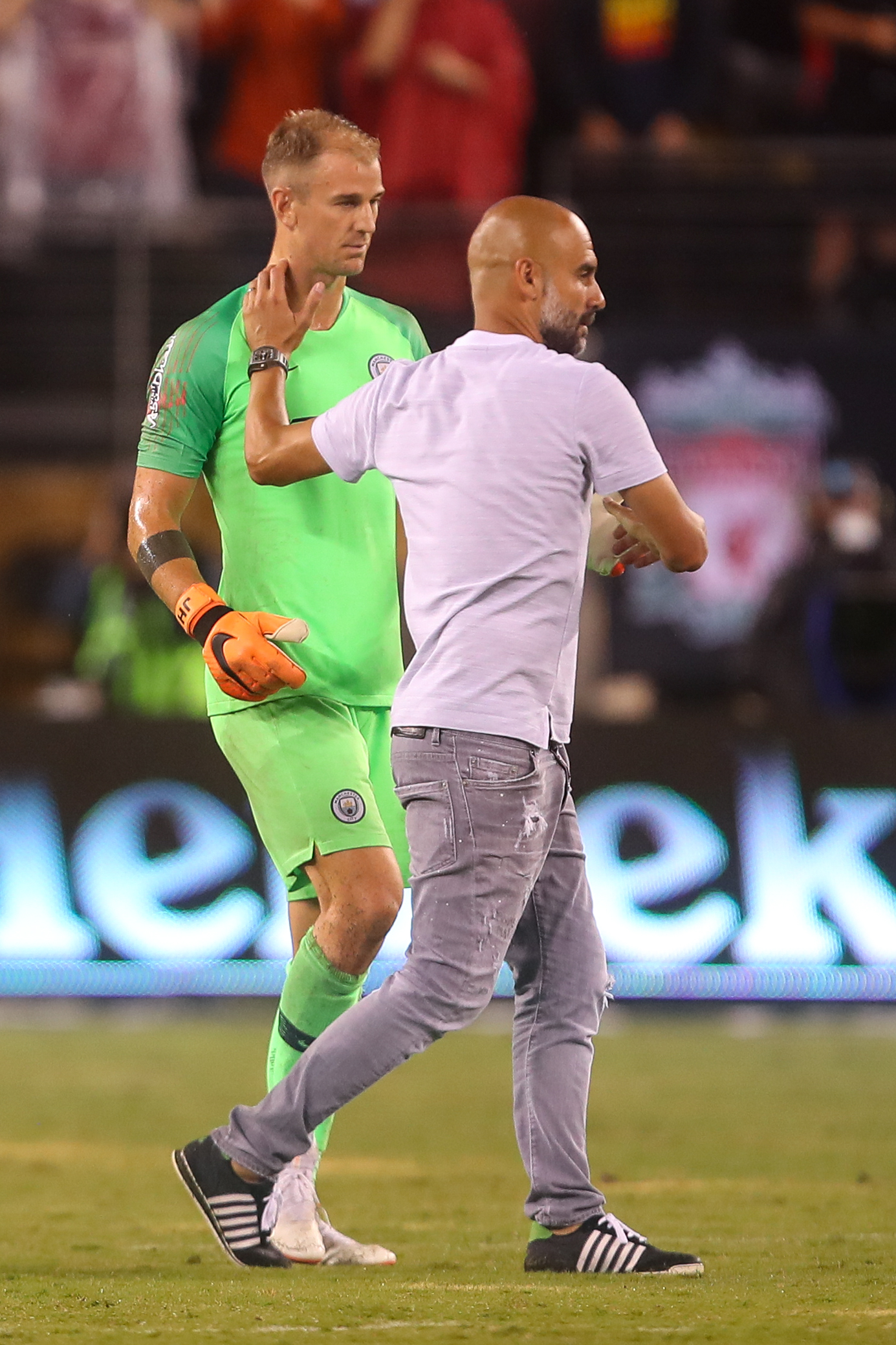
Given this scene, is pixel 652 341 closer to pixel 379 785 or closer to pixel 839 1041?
pixel 839 1041

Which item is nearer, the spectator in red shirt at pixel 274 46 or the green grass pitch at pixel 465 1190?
the green grass pitch at pixel 465 1190

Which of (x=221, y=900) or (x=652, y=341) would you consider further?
(x=652, y=341)

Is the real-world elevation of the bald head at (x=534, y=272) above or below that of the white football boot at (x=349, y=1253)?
above

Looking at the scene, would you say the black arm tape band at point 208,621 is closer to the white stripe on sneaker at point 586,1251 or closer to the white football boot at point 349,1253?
the white football boot at point 349,1253

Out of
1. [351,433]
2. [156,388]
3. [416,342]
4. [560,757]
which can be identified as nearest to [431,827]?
[560,757]

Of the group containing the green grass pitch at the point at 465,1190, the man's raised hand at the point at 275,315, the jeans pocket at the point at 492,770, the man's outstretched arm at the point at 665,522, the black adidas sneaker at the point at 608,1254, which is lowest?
the green grass pitch at the point at 465,1190

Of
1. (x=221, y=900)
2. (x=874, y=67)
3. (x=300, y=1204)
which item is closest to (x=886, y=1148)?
(x=300, y=1204)

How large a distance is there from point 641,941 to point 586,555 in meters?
4.97

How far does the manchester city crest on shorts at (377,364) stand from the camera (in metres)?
4.62

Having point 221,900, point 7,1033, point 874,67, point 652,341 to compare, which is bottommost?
point 7,1033

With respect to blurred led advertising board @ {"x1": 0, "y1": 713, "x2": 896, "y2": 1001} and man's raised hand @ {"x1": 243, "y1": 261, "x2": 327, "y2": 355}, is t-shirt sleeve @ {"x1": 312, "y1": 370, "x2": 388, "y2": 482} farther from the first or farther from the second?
blurred led advertising board @ {"x1": 0, "y1": 713, "x2": 896, "y2": 1001}

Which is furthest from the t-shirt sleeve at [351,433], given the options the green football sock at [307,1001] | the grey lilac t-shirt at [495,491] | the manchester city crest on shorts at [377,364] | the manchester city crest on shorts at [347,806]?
the green football sock at [307,1001]

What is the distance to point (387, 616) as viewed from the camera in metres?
4.58

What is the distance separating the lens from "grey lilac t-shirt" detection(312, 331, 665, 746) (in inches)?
152
